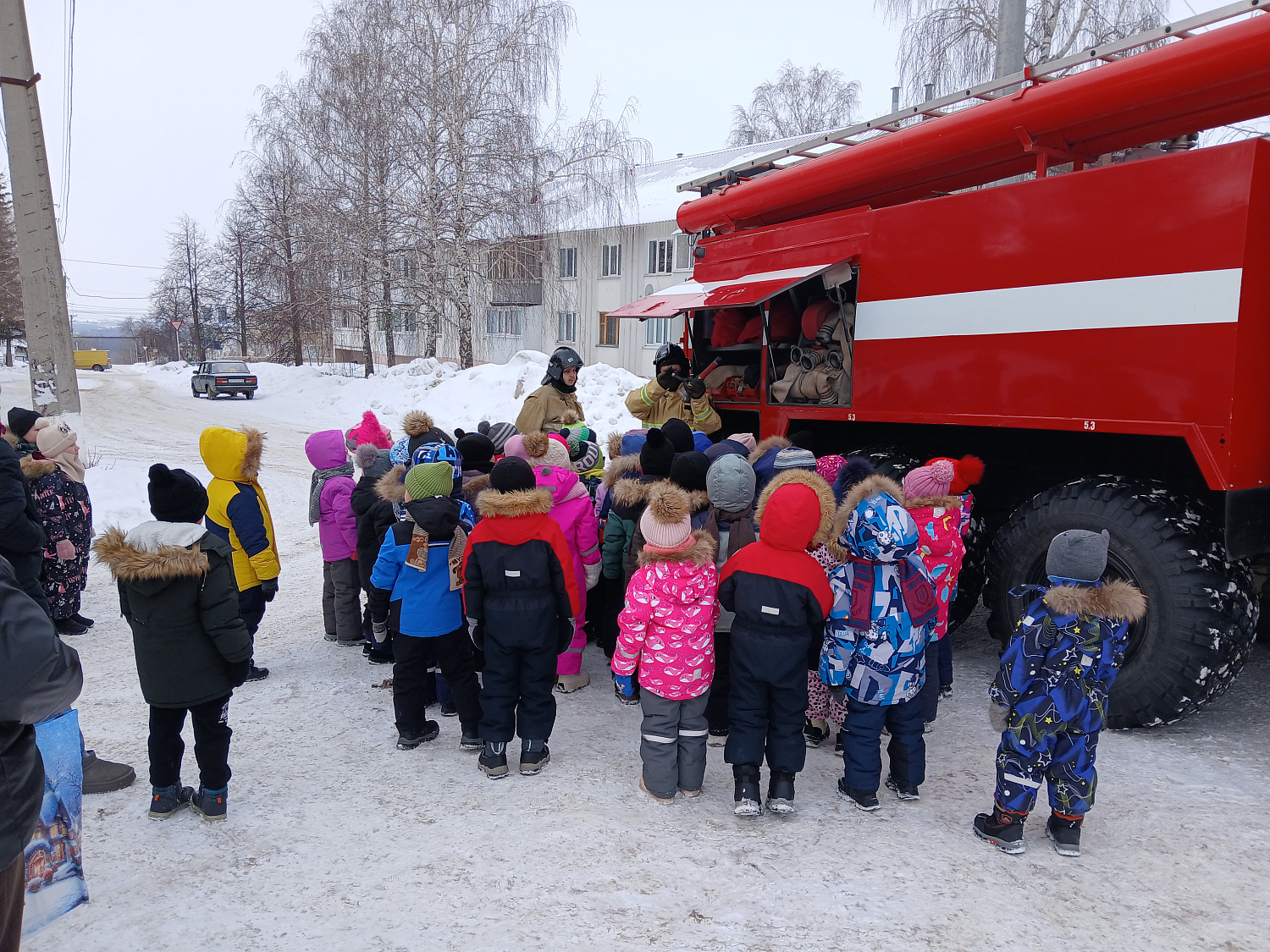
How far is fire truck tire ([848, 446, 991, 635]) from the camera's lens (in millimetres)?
5074

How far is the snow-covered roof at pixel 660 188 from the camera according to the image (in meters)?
21.5

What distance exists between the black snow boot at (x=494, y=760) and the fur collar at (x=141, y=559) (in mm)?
1537

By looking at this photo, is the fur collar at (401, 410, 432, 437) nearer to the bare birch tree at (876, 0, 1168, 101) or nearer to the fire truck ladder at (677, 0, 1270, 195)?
the fire truck ladder at (677, 0, 1270, 195)

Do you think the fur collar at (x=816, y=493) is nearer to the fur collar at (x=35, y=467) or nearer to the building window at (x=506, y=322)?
the fur collar at (x=35, y=467)

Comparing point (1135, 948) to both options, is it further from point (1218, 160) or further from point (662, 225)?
point (662, 225)

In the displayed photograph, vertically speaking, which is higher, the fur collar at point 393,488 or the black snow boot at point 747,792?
the fur collar at point 393,488

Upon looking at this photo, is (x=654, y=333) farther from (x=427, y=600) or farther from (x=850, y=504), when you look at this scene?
(x=850, y=504)

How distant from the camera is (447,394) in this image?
18.7 m

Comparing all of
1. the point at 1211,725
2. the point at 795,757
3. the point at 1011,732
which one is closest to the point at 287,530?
the point at 795,757

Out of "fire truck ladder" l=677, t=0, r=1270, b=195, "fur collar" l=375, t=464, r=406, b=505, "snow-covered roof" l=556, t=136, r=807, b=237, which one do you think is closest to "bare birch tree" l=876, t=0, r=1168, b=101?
"snow-covered roof" l=556, t=136, r=807, b=237

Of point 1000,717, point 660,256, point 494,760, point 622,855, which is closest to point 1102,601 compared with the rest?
point 1000,717

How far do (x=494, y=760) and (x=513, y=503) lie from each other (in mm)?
1233

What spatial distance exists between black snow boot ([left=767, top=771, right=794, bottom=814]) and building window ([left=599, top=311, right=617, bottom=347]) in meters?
25.7

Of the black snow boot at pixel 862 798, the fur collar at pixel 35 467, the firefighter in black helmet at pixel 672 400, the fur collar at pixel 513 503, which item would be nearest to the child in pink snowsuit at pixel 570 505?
the fur collar at pixel 513 503
